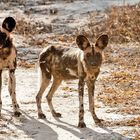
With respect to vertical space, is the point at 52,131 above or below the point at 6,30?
below

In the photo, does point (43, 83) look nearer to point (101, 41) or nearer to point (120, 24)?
point (101, 41)

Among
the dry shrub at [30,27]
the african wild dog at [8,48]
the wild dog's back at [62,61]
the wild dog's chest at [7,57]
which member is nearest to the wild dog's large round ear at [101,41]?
the wild dog's back at [62,61]

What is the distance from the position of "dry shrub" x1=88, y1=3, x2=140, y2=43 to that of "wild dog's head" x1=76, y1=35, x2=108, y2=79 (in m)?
7.24

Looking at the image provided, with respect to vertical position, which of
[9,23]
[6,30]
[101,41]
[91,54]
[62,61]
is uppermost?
[9,23]

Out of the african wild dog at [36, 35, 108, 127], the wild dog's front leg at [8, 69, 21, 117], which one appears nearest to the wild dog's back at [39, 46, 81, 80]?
the african wild dog at [36, 35, 108, 127]

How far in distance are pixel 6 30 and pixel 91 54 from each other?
157 cm

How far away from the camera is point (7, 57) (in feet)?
31.5

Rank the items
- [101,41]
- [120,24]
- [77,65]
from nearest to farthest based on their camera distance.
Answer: [101,41] < [77,65] < [120,24]

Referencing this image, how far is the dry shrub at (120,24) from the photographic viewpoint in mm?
16233

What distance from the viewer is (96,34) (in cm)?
1662

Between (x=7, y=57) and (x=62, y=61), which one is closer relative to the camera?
(x=62, y=61)

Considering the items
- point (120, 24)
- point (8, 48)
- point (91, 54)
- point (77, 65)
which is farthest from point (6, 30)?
point (120, 24)

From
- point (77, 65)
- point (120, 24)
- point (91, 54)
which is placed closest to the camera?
point (91, 54)

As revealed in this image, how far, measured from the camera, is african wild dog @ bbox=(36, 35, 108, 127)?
342 inches
